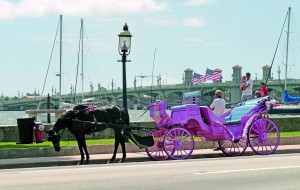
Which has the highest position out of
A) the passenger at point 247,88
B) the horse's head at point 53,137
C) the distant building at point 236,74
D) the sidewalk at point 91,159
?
the distant building at point 236,74

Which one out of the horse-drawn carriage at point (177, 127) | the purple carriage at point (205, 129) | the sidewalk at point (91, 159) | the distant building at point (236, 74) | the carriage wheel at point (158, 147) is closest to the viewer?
the sidewalk at point (91, 159)

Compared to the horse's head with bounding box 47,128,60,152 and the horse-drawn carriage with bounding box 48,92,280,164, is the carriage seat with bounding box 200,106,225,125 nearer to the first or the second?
the horse-drawn carriage with bounding box 48,92,280,164

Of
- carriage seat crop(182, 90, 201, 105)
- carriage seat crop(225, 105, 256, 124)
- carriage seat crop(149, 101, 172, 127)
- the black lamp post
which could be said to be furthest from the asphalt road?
the black lamp post

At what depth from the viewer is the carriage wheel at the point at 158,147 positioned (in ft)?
54.6

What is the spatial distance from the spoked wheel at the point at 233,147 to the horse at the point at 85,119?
10.9 feet

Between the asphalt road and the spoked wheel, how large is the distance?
220cm

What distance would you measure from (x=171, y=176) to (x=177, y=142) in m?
4.13

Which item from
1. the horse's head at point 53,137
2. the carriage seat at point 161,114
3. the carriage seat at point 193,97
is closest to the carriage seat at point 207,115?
the carriage seat at point 193,97

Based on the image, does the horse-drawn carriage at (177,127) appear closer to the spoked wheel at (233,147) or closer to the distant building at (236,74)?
the spoked wheel at (233,147)

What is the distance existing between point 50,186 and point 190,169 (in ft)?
12.5

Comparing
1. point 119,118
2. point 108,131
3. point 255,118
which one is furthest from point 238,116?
point 108,131

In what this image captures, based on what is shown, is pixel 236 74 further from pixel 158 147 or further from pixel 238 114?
pixel 158 147

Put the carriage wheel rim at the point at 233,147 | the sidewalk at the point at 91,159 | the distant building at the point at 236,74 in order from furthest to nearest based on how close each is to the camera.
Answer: the distant building at the point at 236,74 < the carriage wheel rim at the point at 233,147 < the sidewalk at the point at 91,159

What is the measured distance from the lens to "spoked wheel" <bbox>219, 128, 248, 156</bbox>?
17377mm
